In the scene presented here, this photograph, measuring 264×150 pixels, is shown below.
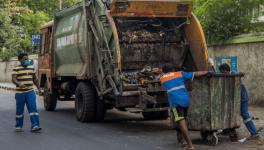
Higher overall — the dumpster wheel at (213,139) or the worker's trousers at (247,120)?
the worker's trousers at (247,120)

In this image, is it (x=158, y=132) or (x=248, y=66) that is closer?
(x=158, y=132)

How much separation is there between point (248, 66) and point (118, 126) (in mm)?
5382

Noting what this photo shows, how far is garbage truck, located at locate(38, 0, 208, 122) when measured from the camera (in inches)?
394

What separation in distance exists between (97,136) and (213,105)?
245 centimetres

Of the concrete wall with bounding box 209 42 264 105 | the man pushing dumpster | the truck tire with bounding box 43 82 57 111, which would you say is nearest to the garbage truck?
the man pushing dumpster

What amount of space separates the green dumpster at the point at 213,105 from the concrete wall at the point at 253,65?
5.81 metres

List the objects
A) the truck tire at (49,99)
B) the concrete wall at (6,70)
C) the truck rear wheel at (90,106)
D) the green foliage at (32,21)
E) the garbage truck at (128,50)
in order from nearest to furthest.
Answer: the garbage truck at (128,50) → the truck rear wheel at (90,106) → the truck tire at (49,99) → the concrete wall at (6,70) → the green foliage at (32,21)

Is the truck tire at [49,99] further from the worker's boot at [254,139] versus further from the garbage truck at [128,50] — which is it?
the worker's boot at [254,139]

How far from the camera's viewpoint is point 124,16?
421 inches

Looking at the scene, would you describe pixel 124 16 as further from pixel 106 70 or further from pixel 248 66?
pixel 248 66

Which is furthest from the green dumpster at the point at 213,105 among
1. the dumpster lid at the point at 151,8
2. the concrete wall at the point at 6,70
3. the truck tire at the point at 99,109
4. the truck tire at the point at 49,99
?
the concrete wall at the point at 6,70

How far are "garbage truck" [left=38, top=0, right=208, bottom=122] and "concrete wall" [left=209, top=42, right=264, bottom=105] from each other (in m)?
3.58

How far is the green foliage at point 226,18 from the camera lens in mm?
15773

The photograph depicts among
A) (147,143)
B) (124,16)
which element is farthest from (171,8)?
(147,143)
